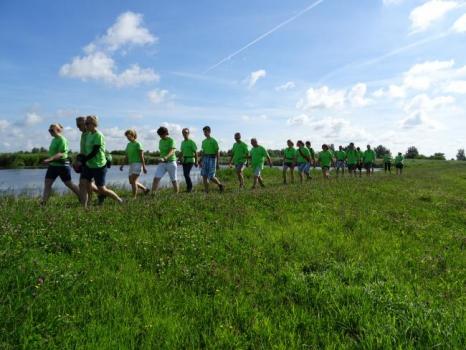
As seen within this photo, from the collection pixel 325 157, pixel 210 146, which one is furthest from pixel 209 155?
pixel 325 157

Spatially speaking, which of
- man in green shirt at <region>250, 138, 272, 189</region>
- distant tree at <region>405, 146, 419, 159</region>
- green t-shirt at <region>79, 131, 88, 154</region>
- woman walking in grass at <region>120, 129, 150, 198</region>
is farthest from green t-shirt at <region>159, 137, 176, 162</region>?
distant tree at <region>405, 146, 419, 159</region>

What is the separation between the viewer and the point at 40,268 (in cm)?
459

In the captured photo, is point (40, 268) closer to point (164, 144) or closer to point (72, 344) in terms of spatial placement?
point (72, 344)

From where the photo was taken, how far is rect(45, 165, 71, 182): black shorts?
989 cm

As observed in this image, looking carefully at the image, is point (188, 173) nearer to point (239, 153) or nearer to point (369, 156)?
point (239, 153)

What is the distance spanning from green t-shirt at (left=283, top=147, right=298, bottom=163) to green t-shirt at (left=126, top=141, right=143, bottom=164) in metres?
11.0

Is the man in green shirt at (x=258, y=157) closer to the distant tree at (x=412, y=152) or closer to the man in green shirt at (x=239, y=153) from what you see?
the man in green shirt at (x=239, y=153)

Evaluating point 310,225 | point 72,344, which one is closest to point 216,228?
point 310,225

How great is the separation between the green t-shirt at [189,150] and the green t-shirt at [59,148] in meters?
4.71

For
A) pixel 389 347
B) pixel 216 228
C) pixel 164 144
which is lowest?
pixel 389 347

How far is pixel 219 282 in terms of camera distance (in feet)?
16.5

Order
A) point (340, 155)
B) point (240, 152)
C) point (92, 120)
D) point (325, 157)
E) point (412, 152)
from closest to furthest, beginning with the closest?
point (92, 120)
point (240, 152)
point (325, 157)
point (340, 155)
point (412, 152)

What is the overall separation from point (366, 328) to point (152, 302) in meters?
2.37

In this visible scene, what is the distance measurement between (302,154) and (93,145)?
45.5ft
